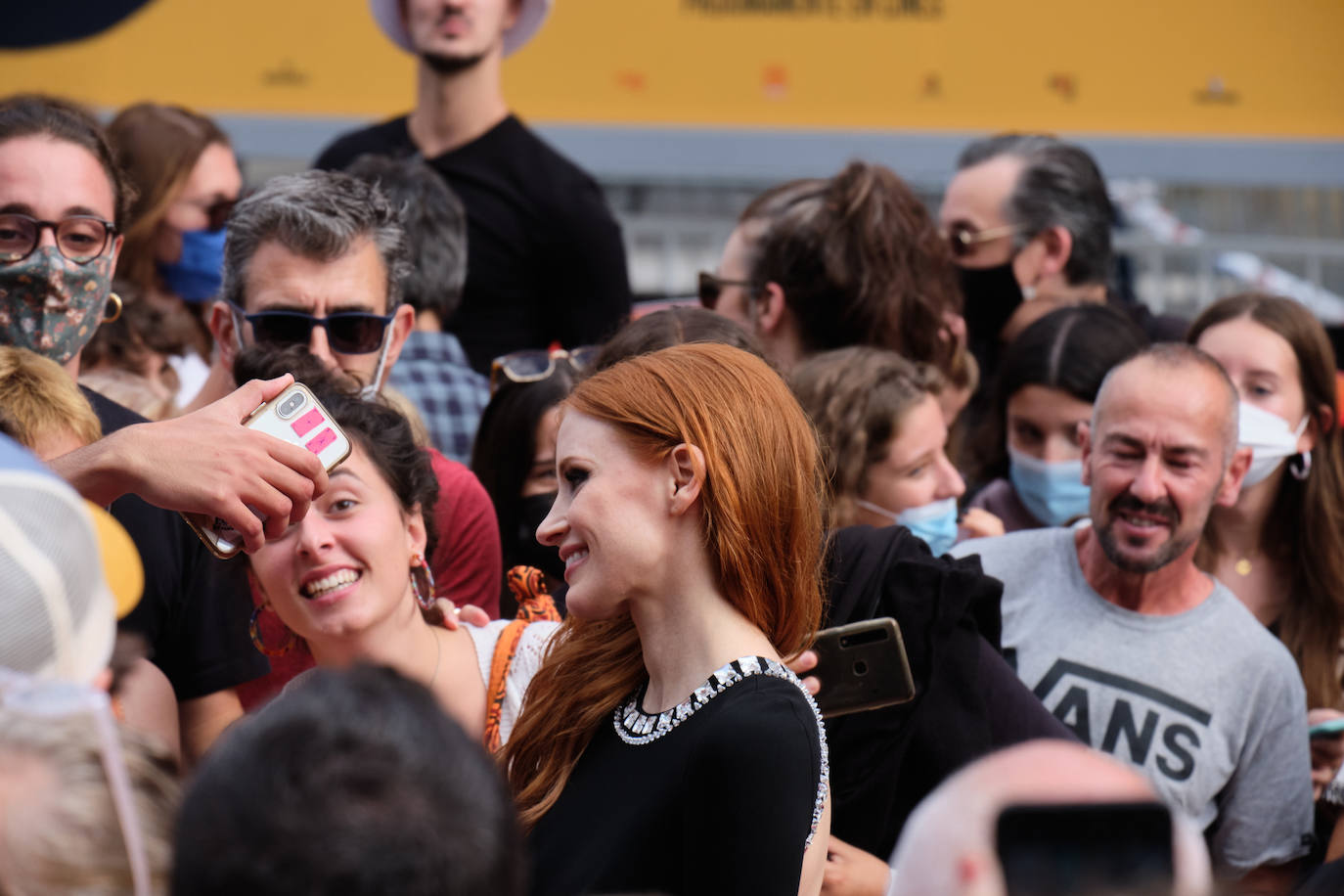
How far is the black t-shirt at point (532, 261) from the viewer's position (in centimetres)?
439

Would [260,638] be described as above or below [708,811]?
below

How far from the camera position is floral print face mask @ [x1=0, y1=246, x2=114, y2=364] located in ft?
9.69

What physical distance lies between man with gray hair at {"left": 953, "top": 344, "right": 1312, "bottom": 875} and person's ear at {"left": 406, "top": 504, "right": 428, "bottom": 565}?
4.40ft

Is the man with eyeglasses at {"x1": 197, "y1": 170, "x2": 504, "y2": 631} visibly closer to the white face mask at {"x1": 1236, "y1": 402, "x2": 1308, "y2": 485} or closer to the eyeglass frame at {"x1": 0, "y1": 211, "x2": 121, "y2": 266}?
the eyeglass frame at {"x1": 0, "y1": 211, "x2": 121, "y2": 266}

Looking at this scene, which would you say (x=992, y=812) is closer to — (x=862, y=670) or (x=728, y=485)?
(x=728, y=485)

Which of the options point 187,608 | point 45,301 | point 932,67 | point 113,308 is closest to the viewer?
point 187,608

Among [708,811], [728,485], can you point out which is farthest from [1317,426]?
[708,811]

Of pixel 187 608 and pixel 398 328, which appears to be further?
pixel 398 328

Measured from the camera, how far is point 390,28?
4.92 m

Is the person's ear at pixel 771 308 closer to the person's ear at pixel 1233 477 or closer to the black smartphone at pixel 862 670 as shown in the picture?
the person's ear at pixel 1233 477

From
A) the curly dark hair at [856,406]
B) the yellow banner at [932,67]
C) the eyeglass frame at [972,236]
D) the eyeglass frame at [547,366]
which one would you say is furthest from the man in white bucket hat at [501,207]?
the yellow banner at [932,67]

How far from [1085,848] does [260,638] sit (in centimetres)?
209

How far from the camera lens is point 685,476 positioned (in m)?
2.18

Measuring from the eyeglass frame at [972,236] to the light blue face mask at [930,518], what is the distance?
4.82 feet
